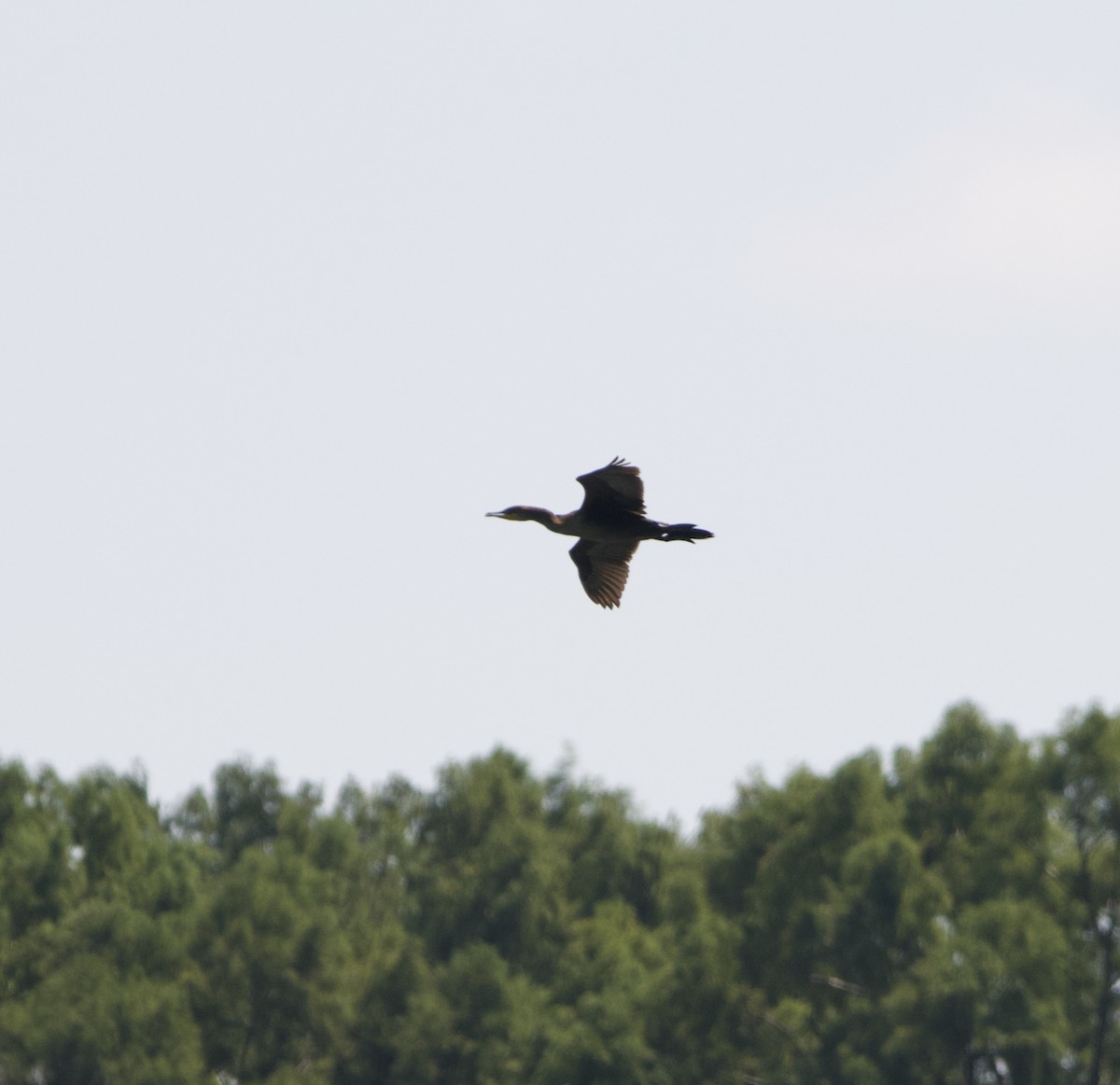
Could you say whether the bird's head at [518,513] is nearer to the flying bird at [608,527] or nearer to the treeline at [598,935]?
the flying bird at [608,527]

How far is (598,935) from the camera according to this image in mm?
78750

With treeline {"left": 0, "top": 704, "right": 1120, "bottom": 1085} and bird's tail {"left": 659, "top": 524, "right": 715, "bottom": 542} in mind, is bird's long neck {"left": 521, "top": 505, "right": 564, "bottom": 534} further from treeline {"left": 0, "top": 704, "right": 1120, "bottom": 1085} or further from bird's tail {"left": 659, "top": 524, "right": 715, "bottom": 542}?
treeline {"left": 0, "top": 704, "right": 1120, "bottom": 1085}

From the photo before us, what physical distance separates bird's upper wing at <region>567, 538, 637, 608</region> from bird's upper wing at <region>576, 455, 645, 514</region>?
1229 mm

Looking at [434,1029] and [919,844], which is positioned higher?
[919,844]

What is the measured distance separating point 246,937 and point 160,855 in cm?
613

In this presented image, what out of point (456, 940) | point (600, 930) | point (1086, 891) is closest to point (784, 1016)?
point (1086, 891)

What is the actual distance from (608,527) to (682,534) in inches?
38.4

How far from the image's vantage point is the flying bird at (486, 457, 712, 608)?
26.0 metres

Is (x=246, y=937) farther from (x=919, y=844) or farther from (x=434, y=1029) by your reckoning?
(x=919, y=844)

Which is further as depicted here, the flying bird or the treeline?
the treeline

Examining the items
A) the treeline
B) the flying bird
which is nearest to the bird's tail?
the flying bird

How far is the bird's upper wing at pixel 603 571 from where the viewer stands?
2791cm

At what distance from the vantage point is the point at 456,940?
82.9 meters

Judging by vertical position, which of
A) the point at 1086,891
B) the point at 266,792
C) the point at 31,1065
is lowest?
the point at 31,1065
